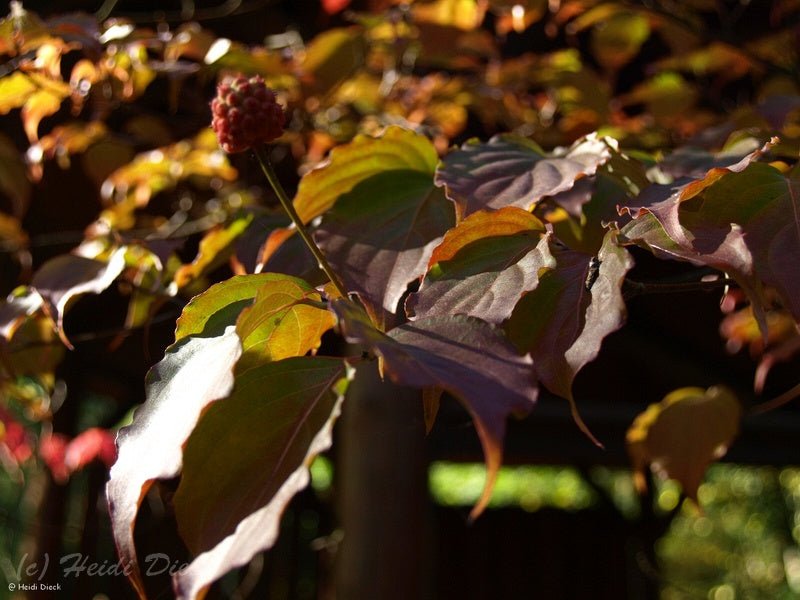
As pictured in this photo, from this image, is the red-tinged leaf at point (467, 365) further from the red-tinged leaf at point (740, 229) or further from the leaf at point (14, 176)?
the leaf at point (14, 176)

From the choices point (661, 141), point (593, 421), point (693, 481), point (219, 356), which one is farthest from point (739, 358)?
point (219, 356)

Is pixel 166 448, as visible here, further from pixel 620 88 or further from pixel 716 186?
pixel 620 88

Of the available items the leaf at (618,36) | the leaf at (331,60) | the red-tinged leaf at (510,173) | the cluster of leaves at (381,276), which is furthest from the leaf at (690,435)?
the leaf at (618,36)

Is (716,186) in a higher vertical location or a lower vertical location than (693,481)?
higher

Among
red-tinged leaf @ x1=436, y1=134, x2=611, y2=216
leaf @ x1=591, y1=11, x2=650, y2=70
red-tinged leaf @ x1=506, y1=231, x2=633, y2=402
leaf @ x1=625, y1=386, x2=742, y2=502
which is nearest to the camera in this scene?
red-tinged leaf @ x1=506, y1=231, x2=633, y2=402

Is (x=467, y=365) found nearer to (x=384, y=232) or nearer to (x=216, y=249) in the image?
(x=384, y=232)

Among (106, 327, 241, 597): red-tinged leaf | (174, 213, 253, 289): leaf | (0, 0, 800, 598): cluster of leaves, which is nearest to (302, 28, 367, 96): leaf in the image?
(0, 0, 800, 598): cluster of leaves

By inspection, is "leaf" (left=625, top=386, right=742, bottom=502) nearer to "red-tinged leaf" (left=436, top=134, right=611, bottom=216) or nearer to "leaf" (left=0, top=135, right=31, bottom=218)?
"red-tinged leaf" (left=436, top=134, right=611, bottom=216)
